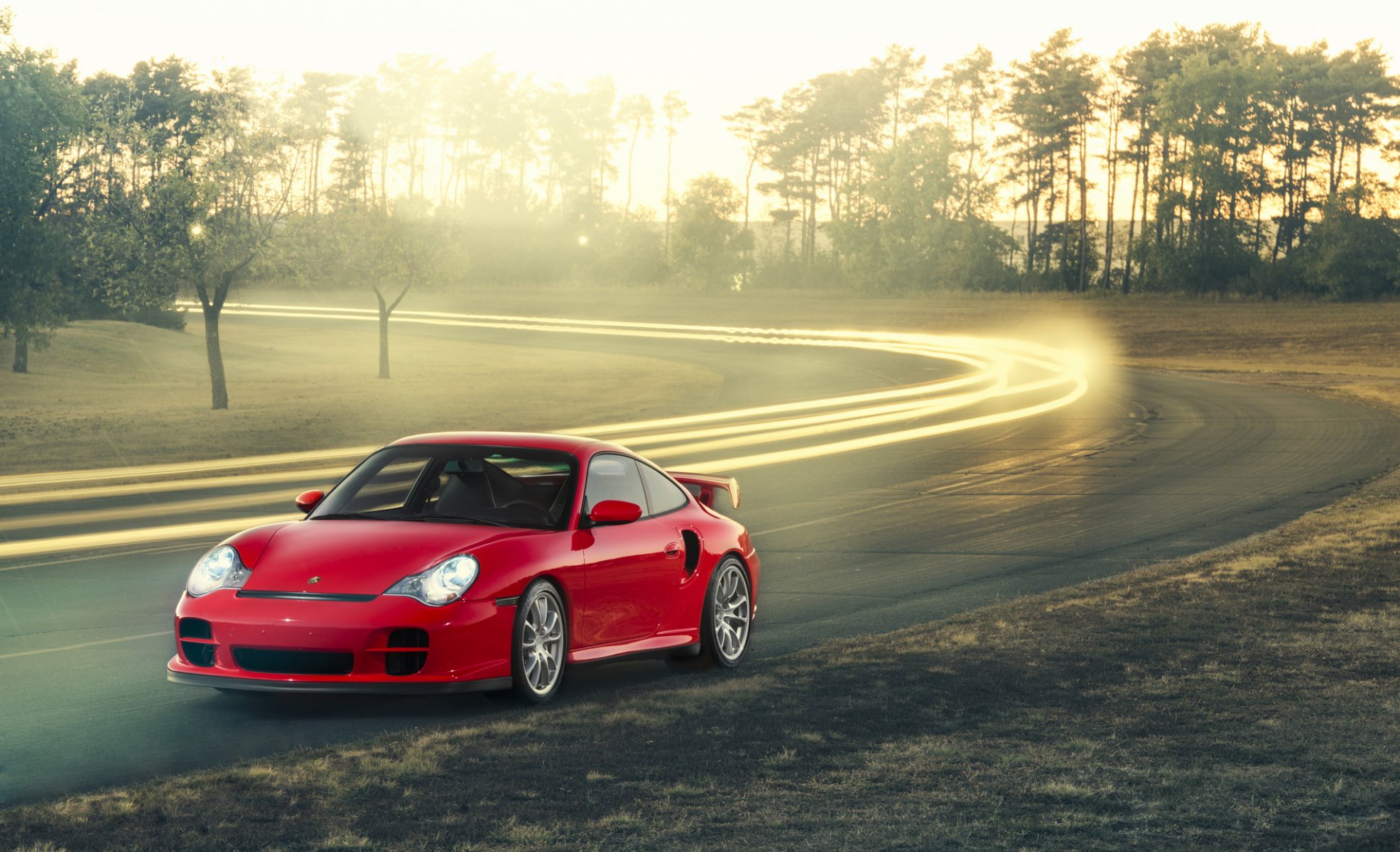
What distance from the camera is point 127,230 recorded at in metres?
39.2

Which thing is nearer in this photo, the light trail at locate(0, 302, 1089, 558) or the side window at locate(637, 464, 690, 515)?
the side window at locate(637, 464, 690, 515)

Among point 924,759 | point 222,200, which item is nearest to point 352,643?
point 924,759

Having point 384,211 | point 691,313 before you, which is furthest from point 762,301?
point 384,211

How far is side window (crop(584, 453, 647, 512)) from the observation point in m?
8.69

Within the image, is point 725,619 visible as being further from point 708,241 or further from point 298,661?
point 708,241

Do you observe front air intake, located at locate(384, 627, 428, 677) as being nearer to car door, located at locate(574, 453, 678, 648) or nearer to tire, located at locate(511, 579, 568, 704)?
tire, located at locate(511, 579, 568, 704)

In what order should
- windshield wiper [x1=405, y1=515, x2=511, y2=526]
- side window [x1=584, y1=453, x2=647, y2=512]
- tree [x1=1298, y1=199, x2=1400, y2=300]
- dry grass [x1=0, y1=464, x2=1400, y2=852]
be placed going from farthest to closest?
tree [x1=1298, y1=199, x2=1400, y2=300]
side window [x1=584, y1=453, x2=647, y2=512]
windshield wiper [x1=405, y1=515, x2=511, y2=526]
dry grass [x1=0, y1=464, x2=1400, y2=852]

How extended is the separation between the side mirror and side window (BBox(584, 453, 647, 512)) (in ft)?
0.99

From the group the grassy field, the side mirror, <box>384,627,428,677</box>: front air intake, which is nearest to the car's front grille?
<box>384,627,428,677</box>: front air intake

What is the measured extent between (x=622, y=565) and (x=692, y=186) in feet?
379

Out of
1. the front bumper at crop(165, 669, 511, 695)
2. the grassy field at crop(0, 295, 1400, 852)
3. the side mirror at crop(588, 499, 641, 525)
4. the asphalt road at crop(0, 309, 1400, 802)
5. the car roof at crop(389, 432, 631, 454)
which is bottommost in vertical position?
the asphalt road at crop(0, 309, 1400, 802)

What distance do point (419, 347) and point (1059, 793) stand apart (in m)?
68.9

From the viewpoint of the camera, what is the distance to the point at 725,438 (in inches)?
1188

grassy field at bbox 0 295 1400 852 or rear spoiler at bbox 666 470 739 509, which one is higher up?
rear spoiler at bbox 666 470 739 509
